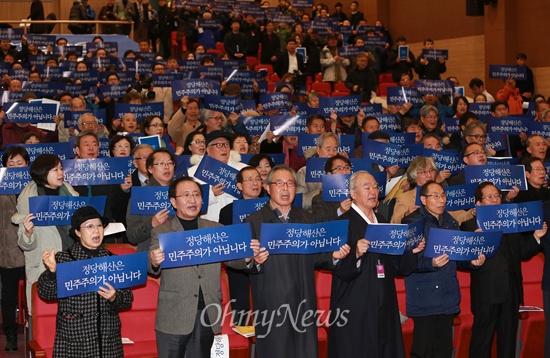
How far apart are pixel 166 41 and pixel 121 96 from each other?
24.1ft

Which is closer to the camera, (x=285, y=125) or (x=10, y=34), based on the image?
(x=285, y=125)

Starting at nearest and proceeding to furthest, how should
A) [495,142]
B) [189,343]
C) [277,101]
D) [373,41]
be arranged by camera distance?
[189,343] → [495,142] → [277,101] → [373,41]

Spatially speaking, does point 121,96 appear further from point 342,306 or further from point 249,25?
point 342,306

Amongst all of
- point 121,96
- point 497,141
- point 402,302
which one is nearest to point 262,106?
point 121,96

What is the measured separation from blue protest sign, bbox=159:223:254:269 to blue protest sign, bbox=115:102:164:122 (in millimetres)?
5392

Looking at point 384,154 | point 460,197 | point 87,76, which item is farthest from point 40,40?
point 460,197

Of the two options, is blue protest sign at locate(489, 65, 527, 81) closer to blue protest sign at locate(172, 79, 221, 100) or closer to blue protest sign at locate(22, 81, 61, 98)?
blue protest sign at locate(172, 79, 221, 100)

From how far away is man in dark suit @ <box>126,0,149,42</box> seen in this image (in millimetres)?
21734

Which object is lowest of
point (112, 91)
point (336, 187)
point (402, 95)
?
point (336, 187)

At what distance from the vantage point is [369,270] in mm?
6695

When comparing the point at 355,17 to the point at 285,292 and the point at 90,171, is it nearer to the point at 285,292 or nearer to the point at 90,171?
the point at 90,171

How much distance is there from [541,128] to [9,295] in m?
6.66

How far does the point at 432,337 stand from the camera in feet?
22.9

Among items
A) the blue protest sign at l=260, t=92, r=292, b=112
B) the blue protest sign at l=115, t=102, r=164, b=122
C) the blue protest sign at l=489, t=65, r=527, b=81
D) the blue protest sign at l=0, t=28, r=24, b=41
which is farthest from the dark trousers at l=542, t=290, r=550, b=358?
the blue protest sign at l=0, t=28, r=24, b=41
